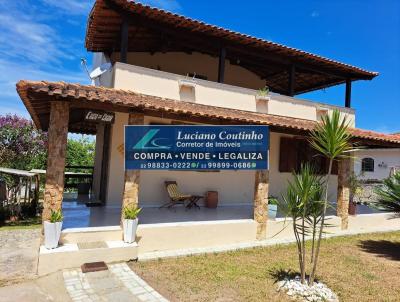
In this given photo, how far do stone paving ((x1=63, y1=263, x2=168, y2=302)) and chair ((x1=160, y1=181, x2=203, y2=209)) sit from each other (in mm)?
3805

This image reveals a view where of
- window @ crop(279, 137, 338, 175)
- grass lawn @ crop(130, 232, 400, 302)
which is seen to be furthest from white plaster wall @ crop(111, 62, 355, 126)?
grass lawn @ crop(130, 232, 400, 302)

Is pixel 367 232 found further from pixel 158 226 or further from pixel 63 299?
pixel 63 299

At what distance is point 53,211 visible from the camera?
6969 millimetres

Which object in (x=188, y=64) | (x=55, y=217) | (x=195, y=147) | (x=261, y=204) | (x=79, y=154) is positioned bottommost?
(x=55, y=217)

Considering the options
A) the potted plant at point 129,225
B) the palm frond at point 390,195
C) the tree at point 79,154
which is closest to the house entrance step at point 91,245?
the potted plant at point 129,225

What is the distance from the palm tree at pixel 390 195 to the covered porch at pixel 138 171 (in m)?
1.70

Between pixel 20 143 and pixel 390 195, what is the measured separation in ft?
54.4

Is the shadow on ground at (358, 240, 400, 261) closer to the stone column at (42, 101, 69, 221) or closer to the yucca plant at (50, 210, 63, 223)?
the yucca plant at (50, 210, 63, 223)

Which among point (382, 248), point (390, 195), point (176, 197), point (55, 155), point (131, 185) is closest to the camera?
point (55, 155)

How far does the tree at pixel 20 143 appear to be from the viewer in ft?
54.7

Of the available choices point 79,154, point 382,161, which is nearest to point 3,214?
point 79,154

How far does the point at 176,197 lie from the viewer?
34.0 feet

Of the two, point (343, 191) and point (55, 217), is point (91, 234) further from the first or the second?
point (343, 191)

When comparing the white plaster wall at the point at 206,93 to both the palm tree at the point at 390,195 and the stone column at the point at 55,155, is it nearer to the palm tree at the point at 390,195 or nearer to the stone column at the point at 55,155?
the stone column at the point at 55,155
